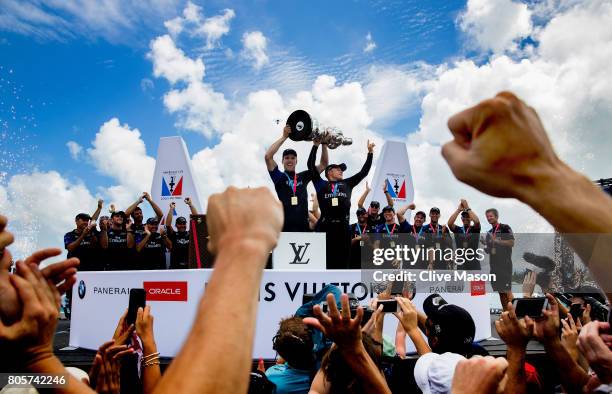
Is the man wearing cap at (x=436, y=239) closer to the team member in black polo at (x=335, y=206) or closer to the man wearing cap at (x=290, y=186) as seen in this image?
the team member in black polo at (x=335, y=206)

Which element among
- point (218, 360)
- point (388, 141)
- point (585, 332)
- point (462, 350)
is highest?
point (388, 141)

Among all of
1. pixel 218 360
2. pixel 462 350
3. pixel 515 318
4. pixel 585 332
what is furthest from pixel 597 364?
pixel 218 360

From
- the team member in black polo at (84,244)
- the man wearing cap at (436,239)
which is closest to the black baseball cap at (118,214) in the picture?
the team member in black polo at (84,244)

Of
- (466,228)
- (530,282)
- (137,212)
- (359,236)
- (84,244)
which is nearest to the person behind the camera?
(530,282)

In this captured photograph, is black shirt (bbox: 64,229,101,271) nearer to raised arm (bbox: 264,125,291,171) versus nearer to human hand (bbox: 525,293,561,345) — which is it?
raised arm (bbox: 264,125,291,171)

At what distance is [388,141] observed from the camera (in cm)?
1286

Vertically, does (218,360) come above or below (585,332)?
above

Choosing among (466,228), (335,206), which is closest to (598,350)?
(335,206)

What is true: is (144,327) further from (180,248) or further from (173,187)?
(173,187)

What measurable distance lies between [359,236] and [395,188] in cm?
417

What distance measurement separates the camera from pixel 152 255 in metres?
8.32

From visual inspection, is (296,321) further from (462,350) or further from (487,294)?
(487,294)

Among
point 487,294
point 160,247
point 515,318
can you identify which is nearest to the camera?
point 515,318

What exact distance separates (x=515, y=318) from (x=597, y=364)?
35 centimetres
